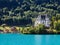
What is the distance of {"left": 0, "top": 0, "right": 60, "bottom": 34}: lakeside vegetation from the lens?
78.8m

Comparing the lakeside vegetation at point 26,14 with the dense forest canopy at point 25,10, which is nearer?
the lakeside vegetation at point 26,14

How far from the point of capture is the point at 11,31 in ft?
289

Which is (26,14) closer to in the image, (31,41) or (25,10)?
(25,10)

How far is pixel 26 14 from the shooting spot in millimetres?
100562

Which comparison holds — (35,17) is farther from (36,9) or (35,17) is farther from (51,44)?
(51,44)

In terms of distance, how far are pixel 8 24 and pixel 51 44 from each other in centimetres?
4777

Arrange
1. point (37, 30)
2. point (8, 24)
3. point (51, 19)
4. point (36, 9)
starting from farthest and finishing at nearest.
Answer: point (36, 9), point (8, 24), point (51, 19), point (37, 30)

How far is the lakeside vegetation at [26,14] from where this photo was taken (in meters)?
78.8

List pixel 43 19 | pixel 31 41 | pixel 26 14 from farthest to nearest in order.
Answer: pixel 26 14
pixel 43 19
pixel 31 41

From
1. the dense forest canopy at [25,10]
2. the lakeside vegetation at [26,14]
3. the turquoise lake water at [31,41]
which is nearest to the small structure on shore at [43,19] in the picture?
the lakeside vegetation at [26,14]

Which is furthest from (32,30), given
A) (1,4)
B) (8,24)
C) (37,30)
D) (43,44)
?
(1,4)

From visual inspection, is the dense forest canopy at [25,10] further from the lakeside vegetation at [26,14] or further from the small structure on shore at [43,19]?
the small structure on shore at [43,19]

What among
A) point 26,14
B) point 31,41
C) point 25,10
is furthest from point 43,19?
point 31,41

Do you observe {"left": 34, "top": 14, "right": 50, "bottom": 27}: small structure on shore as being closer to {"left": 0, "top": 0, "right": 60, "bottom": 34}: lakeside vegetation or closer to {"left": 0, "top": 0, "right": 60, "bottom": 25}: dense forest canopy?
{"left": 0, "top": 0, "right": 60, "bottom": 34}: lakeside vegetation
